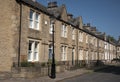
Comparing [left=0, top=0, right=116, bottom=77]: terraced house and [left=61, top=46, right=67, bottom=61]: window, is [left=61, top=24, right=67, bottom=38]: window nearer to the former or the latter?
[left=0, top=0, right=116, bottom=77]: terraced house

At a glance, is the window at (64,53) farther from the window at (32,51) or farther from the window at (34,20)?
the window at (34,20)

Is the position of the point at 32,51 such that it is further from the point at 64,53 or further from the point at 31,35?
the point at 64,53

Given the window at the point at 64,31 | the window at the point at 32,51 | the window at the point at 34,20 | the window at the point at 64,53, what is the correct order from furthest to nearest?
the window at the point at 64,31 < the window at the point at 64,53 < the window at the point at 34,20 < the window at the point at 32,51

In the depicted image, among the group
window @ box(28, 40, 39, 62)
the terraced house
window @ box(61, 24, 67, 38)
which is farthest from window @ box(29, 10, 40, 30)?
window @ box(61, 24, 67, 38)

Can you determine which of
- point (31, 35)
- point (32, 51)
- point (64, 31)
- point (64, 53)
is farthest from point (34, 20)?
point (64, 53)

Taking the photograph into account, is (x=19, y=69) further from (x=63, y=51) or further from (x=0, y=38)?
(x=63, y=51)

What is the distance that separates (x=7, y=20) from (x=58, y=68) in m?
8.44

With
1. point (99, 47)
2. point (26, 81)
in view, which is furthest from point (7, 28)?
point (99, 47)

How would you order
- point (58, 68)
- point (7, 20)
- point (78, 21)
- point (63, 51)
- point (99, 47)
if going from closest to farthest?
point (7, 20)
point (58, 68)
point (63, 51)
point (78, 21)
point (99, 47)

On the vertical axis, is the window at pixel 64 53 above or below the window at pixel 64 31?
below

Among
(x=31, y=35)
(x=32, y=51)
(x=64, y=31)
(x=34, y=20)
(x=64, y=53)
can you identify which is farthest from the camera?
(x=64, y=31)

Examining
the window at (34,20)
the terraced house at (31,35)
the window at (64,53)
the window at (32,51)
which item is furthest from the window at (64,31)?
the window at (32,51)

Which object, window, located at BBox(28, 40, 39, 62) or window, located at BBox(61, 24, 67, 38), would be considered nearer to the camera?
window, located at BBox(28, 40, 39, 62)

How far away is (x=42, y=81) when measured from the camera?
53.4 ft
